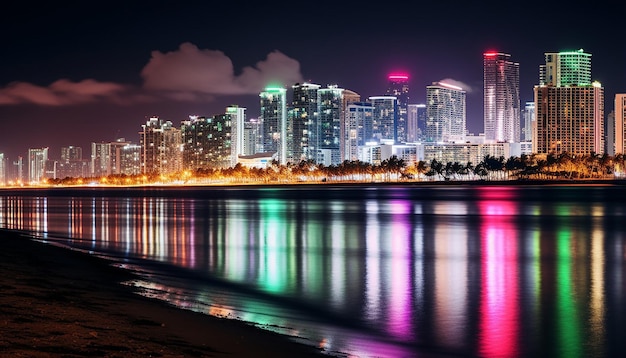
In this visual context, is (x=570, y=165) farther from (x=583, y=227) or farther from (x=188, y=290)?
(x=188, y=290)

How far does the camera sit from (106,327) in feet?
39.5

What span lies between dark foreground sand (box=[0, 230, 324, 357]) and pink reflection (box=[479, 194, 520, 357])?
3840mm

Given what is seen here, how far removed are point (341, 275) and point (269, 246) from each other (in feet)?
37.2

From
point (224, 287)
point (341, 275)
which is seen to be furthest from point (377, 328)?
point (341, 275)

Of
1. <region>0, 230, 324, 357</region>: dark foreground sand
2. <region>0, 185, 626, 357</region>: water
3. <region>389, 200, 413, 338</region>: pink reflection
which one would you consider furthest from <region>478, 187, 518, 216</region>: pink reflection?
<region>0, 230, 324, 357</region>: dark foreground sand

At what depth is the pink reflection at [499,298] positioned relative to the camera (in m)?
13.6

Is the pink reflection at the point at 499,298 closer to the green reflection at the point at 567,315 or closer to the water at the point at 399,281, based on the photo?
the water at the point at 399,281

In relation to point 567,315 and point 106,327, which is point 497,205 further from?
point 106,327

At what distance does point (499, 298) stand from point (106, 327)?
1151 cm

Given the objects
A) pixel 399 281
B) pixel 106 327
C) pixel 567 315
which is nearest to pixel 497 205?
pixel 399 281

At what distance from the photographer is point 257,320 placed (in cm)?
1522

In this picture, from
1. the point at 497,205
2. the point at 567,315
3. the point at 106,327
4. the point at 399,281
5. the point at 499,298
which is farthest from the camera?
the point at 497,205

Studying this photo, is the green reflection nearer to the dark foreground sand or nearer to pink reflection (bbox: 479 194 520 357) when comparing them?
pink reflection (bbox: 479 194 520 357)

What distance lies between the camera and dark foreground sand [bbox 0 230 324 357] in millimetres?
10227
